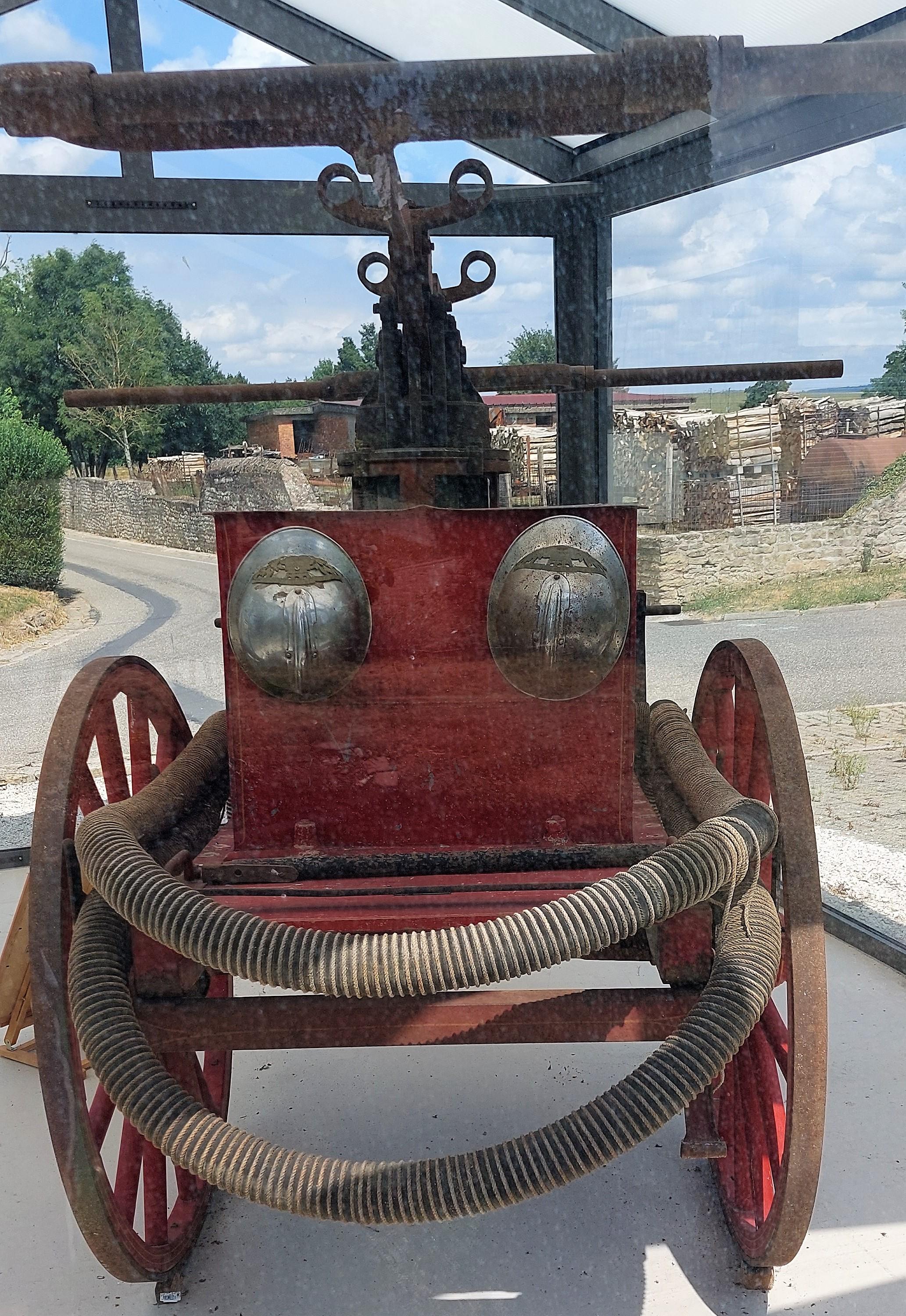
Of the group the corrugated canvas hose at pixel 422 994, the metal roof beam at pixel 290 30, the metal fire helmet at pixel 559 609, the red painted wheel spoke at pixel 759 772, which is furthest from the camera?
the metal roof beam at pixel 290 30

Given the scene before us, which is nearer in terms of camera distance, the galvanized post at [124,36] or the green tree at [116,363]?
the galvanized post at [124,36]

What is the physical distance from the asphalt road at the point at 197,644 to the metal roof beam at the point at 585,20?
1.61 meters

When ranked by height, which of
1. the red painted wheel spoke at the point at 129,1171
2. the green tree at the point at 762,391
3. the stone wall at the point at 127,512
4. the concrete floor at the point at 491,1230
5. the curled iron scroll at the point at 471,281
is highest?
the curled iron scroll at the point at 471,281

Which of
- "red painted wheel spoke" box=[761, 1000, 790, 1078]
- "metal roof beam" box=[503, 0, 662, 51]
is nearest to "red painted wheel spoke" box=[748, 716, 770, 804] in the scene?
"red painted wheel spoke" box=[761, 1000, 790, 1078]

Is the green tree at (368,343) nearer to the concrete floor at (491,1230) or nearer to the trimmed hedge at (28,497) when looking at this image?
the trimmed hedge at (28,497)

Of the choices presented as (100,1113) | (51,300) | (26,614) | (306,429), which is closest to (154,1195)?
(100,1113)

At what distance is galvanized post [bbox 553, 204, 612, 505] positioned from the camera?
3102 mm

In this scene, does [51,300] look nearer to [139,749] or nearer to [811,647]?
[139,749]

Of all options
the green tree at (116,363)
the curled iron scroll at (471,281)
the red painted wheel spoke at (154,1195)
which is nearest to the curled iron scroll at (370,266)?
the curled iron scroll at (471,281)

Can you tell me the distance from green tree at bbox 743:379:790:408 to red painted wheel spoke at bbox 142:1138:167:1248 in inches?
93.8

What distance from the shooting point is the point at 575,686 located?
1.86 metres

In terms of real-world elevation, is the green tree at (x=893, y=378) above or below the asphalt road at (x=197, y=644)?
above

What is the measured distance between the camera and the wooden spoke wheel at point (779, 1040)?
1.64 meters

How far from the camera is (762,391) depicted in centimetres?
296
